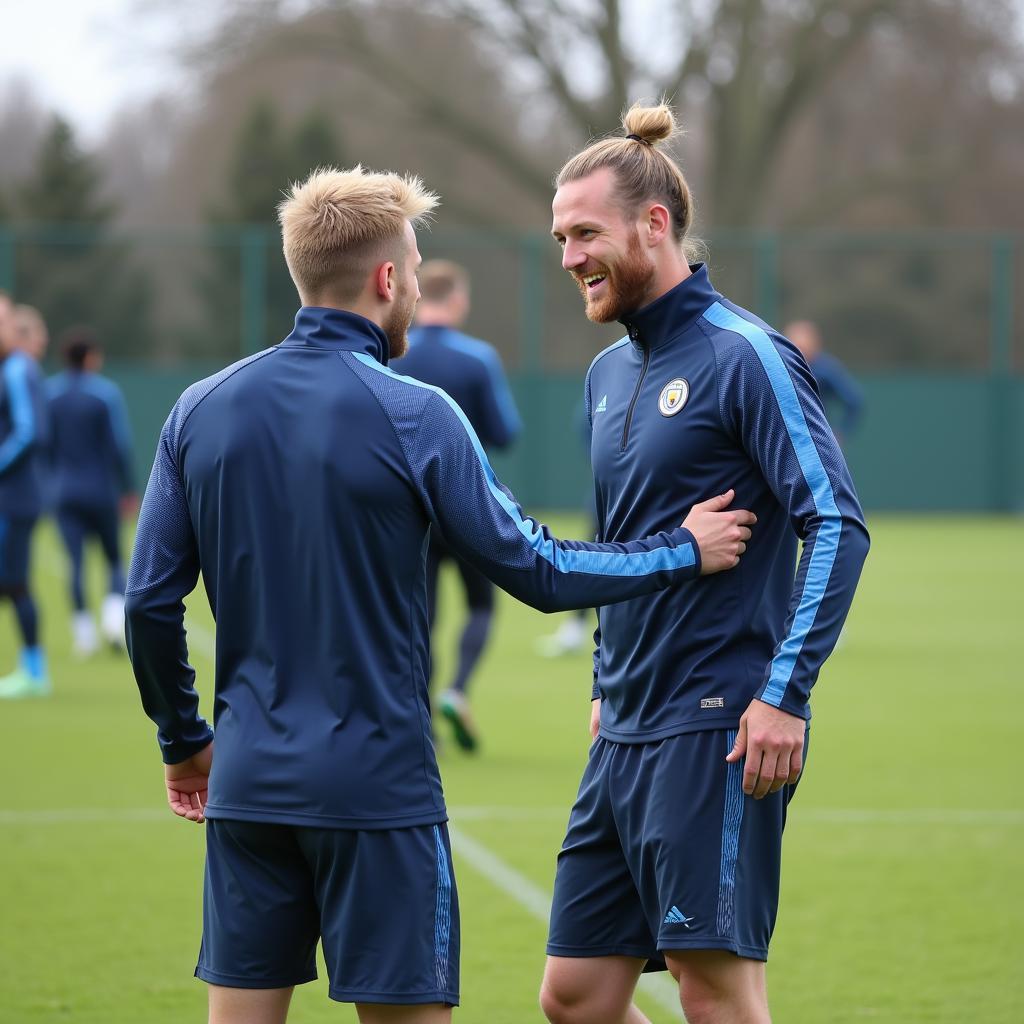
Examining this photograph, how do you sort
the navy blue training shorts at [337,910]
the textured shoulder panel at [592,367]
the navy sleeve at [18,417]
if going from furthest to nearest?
the navy sleeve at [18,417] → the textured shoulder panel at [592,367] → the navy blue training shorts at [337,910]

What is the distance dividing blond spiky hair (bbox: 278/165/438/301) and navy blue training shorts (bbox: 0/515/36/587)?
7.70m

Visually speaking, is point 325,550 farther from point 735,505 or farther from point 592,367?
point 592,367

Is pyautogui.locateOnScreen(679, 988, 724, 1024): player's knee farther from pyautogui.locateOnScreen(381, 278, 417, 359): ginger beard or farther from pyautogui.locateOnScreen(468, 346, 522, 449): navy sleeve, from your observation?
pyautogui.locateOnScreen(468, 346, 522, 449): navy sleeve

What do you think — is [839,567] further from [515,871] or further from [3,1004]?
[515,871]

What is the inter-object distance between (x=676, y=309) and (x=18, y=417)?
7.28 metres

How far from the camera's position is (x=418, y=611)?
3193mm

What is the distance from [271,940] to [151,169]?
42278 millimetres

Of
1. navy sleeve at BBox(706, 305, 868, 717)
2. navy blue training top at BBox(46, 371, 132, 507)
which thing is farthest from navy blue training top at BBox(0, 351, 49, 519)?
navy sleeve at BBox(706, 305, 868, 717)

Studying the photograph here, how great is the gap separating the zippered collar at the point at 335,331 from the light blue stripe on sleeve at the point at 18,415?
7395 mm

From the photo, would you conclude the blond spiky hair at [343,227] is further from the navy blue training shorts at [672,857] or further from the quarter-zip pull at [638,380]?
the navy blue training shorts at [672,857]

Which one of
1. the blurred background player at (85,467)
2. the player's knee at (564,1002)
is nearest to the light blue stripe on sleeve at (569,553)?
the player's knee at (564,1002)

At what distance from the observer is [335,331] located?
321 cm

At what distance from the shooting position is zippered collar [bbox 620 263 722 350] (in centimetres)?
371

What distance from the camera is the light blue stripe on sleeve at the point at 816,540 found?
3.33 metres
